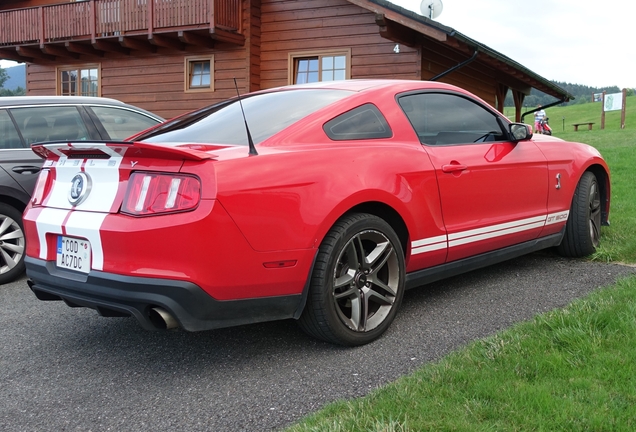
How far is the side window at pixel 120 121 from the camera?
5895 mm

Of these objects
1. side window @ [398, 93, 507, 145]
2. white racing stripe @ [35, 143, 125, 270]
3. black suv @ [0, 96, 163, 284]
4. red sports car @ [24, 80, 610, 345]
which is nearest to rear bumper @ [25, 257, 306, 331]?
red sports car @ [24, 80, 610, 345]

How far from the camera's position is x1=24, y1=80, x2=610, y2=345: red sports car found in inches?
110

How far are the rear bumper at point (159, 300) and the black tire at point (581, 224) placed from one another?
3046mm

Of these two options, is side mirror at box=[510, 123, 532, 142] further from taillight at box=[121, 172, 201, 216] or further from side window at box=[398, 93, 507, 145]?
taillight at box=[121, 172, 201, 216]

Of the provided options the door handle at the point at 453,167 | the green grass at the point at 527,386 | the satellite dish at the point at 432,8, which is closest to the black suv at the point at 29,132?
the door handle at the point at 453,167

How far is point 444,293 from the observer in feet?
14.5

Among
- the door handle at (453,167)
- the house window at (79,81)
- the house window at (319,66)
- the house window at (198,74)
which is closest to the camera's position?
the door handle at (453,167)

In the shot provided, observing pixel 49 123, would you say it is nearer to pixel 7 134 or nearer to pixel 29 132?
pixel 29 132

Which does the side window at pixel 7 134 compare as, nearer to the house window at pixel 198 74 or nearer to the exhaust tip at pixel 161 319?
the exhaust tip at pixel 161 319

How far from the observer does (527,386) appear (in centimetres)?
256

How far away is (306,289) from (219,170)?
740mm

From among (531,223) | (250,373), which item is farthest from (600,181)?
(250,373)

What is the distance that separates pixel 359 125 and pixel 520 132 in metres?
1.54

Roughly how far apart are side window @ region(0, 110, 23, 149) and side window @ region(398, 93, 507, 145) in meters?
3.44
